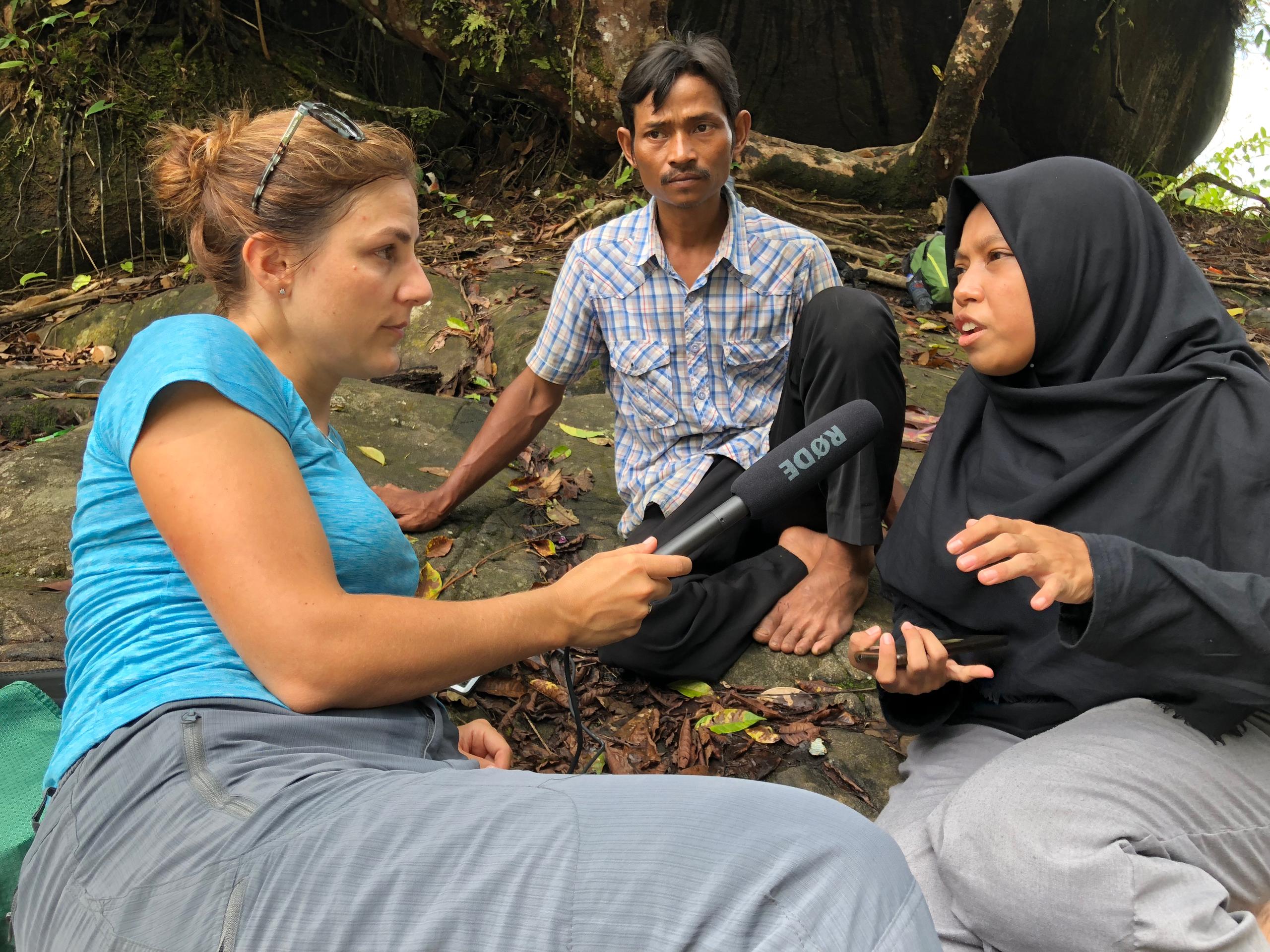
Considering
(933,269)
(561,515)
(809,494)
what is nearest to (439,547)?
(561,515)

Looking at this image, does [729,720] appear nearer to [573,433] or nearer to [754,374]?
[754,374]

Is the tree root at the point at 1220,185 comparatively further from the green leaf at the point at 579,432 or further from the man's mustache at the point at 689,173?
the man's mustache at the point at 689,173

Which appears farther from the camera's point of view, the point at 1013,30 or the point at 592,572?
the point at 1013,30

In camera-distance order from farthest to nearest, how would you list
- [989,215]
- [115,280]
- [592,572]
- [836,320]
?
[115,280]
[836,320]
[989,215]
[592,572]

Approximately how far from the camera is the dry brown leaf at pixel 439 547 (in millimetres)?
3920

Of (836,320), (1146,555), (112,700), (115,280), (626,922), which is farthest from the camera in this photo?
(115,280)

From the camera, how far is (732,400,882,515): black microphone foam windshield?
216cm

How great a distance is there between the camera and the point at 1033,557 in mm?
1916

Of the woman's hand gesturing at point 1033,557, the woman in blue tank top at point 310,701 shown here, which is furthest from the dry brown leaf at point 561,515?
the woman's hand gesturing at point 1033,557

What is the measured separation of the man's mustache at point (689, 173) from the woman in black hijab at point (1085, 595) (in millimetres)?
1154

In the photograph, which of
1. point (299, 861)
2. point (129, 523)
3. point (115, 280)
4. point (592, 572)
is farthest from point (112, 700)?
point (115, 280)

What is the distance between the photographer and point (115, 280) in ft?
25.3

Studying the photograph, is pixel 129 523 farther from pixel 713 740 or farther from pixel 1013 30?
pixel 1013 30

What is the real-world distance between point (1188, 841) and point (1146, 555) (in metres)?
0.59
